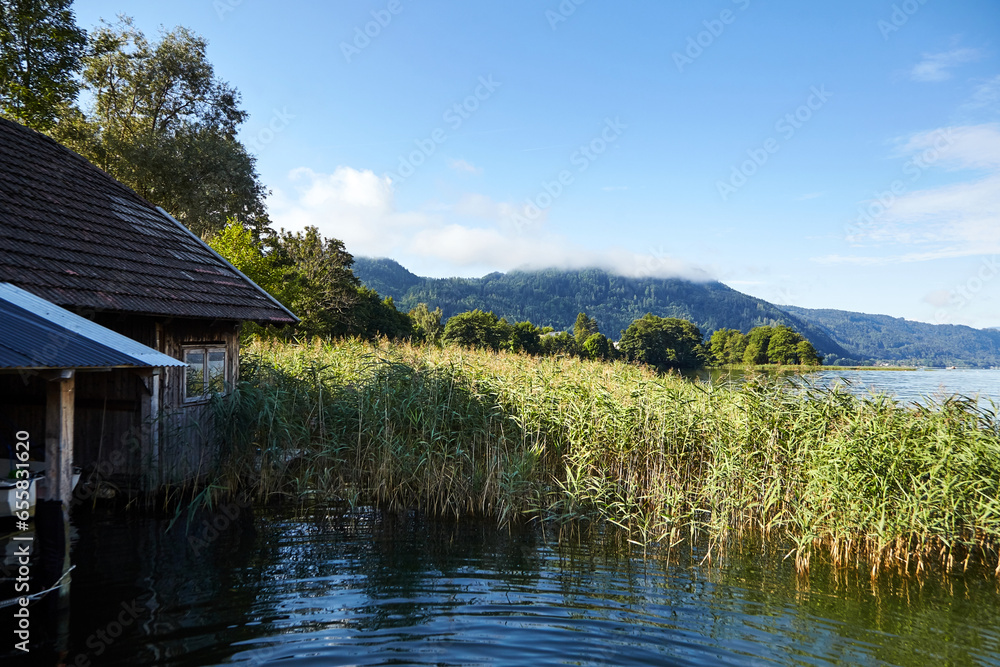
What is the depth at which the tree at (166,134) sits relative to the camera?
21.1 metres

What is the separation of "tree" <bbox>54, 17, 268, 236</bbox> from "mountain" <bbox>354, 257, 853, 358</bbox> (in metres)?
102

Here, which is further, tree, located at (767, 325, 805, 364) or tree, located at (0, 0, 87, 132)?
tree, located at (767, 325, 805, 364)

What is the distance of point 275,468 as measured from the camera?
9.12 metres

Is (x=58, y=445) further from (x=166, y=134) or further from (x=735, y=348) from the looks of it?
(x=735, y=348)

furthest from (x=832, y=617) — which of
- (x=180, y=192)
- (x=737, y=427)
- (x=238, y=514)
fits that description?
(x=180, y=192)

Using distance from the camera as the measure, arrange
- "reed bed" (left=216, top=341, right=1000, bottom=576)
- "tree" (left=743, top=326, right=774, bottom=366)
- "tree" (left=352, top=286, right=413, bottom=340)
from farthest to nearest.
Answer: "tree" (left=743, top=326, right=774, bottom=366) → "tree" (left=352, top=286, right=413, bottom=340) → "reed bed" (left=216, top=341, right=1000, bottom=576)

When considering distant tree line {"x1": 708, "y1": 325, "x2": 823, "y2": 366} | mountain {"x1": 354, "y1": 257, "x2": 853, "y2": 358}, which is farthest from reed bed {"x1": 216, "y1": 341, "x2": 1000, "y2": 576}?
mountain {"x1": 354, "y1": 257, "x2": 853, "y2": 358}

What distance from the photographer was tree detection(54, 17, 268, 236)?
69.3 ft

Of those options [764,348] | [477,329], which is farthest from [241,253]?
[764,348]

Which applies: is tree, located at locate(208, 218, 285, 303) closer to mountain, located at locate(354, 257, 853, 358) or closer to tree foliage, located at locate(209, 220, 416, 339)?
tree foliage, located at locate(209, 220, 416, 339)

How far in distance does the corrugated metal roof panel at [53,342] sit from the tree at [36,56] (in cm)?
1546

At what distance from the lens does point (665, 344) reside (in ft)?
175

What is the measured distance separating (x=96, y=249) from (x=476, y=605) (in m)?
7.41
